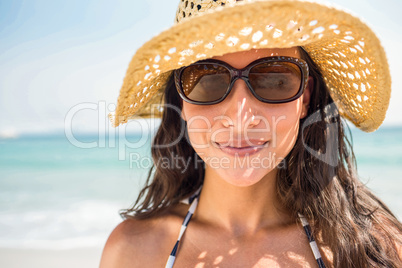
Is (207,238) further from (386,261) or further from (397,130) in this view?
(397,130)

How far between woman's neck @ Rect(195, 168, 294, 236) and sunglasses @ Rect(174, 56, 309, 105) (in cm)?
59

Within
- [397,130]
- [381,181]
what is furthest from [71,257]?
[397,130]

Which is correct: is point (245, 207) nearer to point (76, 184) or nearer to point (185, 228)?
point (185, 228)

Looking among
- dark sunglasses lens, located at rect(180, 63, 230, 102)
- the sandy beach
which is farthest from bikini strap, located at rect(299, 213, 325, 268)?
the sandy beach

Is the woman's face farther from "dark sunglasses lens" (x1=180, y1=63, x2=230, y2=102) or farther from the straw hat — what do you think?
the straw hat

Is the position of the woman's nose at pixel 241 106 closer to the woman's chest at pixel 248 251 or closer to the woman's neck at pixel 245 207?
the woman's neck at pixel 245 207

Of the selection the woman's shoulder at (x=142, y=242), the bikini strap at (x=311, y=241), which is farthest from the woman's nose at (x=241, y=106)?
the woman's shoulder at (x=142, y=242)

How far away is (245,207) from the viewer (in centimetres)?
213

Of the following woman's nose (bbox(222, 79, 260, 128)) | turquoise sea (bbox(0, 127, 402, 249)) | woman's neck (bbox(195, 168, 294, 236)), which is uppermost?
woman's nose (bbox(222, 79, 260, 128))

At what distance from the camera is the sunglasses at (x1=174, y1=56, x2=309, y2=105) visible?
1697 millimetres

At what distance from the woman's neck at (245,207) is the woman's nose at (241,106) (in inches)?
20.5

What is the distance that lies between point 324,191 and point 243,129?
74 cm

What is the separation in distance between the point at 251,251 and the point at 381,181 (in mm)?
10193

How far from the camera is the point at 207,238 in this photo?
210 cm
